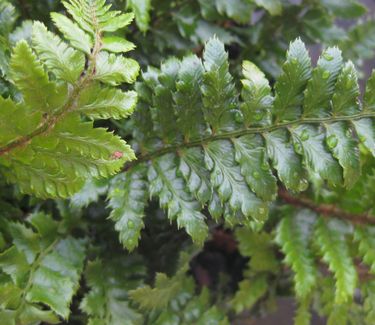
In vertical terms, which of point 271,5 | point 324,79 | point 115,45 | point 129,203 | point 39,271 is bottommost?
point 39,271

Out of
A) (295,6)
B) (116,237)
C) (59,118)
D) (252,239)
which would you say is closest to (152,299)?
(116,237)

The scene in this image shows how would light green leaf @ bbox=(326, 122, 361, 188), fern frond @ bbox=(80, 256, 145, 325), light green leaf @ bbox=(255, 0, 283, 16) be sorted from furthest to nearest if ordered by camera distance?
light green leaf @ bbox=(255, 0, 283, 16), fern frond @ bbox=(80, 256, 145, 325), light green leaf @ bbox=(326, 122, 361, 188)

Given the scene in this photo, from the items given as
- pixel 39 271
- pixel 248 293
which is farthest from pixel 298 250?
pixel 39 271

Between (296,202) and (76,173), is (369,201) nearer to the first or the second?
(296,202)

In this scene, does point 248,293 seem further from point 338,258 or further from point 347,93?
point 347,93

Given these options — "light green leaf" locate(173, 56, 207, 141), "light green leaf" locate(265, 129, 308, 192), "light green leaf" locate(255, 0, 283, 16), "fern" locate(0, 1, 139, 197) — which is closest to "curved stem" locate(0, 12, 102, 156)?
"fern" locate(0, 1, 139, 197)

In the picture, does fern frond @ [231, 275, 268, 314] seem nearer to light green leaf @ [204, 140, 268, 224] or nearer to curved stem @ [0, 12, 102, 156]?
light green leaf @ [204, 140, 268, 224]

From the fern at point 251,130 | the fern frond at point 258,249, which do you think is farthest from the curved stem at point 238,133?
the fern frond at point 258,249
